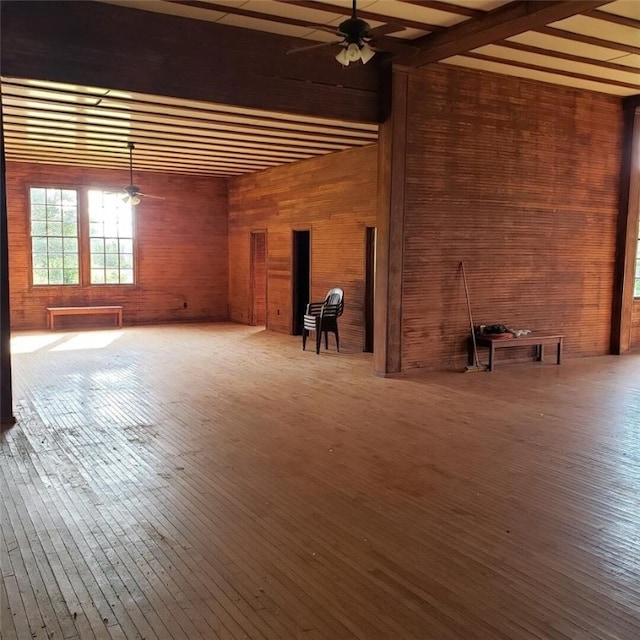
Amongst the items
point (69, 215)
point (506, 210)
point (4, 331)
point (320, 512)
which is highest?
point (69, 215)

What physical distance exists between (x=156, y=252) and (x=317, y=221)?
172 inches

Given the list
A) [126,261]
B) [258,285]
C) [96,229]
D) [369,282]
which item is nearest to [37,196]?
[96,229]

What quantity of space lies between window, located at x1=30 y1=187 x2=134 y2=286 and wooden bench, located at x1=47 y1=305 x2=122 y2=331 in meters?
0.62

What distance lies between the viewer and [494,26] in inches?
228

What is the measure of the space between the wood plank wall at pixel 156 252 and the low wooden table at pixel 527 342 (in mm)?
7348

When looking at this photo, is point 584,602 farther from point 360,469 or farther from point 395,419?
point 395,419

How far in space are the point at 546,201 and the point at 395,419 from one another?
15.0 feet

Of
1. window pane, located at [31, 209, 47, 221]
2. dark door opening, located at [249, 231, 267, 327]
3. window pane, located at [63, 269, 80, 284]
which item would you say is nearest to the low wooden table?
dark door opening, located at [249, 231, 267, 327]

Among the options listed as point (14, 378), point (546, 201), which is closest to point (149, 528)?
point (14, 378)

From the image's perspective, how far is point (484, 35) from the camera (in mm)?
5965

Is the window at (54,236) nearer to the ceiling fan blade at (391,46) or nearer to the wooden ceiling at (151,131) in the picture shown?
the wooden ceiling at (151,131)

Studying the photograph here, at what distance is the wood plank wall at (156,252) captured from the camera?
1183 centimetres

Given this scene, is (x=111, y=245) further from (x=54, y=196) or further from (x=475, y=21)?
(x=475, y=21)

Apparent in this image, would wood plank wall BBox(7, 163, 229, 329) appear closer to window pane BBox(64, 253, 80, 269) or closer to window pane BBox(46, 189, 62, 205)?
window pane BBox(46, 189, 62, 205)
